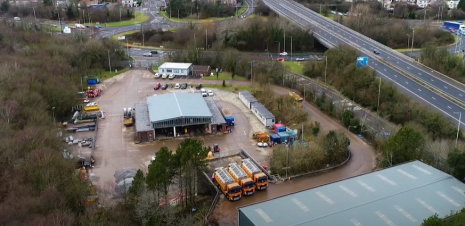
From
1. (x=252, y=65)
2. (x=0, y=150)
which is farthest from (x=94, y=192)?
(x=252, y=65)

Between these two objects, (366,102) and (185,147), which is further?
(366,102)

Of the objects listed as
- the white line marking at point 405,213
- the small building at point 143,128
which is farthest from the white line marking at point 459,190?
the small building at point 143,128

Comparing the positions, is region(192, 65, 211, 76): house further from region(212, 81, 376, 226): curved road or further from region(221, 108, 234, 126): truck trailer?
region(212, 81, 376, 226): curved road

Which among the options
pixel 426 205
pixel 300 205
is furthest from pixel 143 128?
pixel 426 205

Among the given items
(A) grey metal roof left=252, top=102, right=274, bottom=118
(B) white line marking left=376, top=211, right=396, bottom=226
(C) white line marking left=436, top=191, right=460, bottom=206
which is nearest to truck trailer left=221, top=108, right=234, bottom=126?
(A) grey metal roof left=252, top=102, right=274, bottom=118

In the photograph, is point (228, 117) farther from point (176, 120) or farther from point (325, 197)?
point (325, 197)

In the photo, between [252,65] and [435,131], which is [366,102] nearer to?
[435,131]

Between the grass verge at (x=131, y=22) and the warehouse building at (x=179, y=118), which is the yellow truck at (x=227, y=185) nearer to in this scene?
the warehouse building at (x=179, y=118)
